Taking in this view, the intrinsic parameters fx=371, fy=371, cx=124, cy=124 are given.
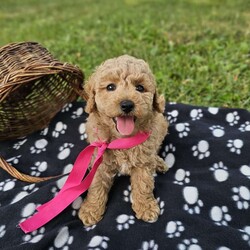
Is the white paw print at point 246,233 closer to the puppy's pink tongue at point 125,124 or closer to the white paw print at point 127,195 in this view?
the white paw print at point 127,195

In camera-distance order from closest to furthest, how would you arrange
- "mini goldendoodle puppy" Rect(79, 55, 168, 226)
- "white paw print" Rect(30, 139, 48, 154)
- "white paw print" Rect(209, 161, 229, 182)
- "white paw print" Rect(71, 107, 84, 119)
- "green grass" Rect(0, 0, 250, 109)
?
"mini goldendoodle puppy" Rect(79, 55, 168, 226) < "white paw print" Rect(209, 161, 229, 182) < "white paw print" Rect(30, 139, 48, 154) < "white paw print" Rect(71, 107, 84, 119) < "green grass" Rect(0, 0, 250, 109)

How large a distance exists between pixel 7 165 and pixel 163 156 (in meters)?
1.57

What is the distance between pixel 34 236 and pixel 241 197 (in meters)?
1.77

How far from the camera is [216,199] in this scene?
3.22 meters

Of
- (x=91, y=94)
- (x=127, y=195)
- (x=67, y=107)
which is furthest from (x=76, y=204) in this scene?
(x=67, y=107)

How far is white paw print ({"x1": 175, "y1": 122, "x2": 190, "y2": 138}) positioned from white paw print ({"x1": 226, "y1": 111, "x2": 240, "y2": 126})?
48cm

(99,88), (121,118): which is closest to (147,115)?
(121,118)

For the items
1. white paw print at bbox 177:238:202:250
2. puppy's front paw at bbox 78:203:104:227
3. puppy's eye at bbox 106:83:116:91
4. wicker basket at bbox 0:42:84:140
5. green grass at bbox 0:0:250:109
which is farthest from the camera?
green grass at bbox 0:0:250:109

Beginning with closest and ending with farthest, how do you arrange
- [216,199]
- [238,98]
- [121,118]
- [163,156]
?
[121,118], [216,199], [163,156], [238,98]

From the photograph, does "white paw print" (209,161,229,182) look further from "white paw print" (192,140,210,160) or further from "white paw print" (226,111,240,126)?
"white paw print" (226,111,240,126)

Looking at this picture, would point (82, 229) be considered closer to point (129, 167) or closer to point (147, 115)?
point (129, 167)

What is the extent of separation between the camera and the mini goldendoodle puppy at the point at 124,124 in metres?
2.89

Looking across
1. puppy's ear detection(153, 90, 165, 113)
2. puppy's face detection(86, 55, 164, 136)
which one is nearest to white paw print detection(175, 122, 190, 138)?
puppy's ear detection(153, 90, 165, 113)

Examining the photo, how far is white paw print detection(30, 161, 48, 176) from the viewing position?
3830 millimetres
